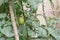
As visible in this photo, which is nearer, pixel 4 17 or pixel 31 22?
pixel 4 17

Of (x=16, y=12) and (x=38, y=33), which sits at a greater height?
(x=16, y=12)

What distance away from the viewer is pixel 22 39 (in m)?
1.32

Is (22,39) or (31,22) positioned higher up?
(31,22)

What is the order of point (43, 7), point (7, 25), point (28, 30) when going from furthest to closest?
point (43, 7)
point (28, 30)
point (7, 25)

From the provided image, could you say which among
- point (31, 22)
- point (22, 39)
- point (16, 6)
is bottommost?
point (22, 39)

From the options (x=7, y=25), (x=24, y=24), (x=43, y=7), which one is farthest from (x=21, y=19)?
(x=43, y=7)

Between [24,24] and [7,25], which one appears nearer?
[7,25]

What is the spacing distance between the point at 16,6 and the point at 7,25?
16 cm

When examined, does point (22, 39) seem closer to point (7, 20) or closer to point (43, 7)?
point (7, 20)

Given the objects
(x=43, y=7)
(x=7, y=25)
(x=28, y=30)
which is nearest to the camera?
(x=7, y=25)

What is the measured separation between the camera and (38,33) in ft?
4.40

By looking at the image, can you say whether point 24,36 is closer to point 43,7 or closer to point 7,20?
point 7,20

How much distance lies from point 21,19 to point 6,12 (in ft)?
0.36

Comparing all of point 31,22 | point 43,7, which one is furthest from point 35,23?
point 43,7
